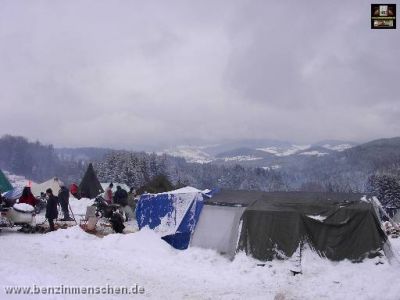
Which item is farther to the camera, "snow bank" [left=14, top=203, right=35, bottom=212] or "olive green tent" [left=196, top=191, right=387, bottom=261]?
"snow bank" [left=14, top=203, right=35, bottom=212]

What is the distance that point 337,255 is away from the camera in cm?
1241

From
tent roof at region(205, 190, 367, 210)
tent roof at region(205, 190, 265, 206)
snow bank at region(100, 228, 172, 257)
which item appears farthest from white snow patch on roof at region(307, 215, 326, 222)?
snow bank at region(100, 228, 172, 257)

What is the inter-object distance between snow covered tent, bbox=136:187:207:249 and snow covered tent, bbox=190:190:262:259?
0.32 m

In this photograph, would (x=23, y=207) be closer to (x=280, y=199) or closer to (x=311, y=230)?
(x=280, y=199)

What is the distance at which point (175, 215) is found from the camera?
50.1 ft

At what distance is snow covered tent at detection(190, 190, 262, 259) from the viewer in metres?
13.9

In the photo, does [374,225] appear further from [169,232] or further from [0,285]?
[0,285]

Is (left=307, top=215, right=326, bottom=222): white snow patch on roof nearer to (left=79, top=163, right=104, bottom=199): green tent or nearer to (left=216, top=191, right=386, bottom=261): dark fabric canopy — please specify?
(left=216, top=191, right=386, bottom=261): dark fabric canopy

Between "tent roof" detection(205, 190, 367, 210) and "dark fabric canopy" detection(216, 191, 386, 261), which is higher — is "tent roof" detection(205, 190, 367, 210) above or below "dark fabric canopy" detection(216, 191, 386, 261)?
above

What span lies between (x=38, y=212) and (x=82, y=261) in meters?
13.7

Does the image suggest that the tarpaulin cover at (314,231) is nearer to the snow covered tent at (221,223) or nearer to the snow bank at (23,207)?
the snow covered tent at (221,223)

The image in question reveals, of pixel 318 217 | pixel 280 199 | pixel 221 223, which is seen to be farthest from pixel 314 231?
pixel 221 223

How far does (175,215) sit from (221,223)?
1869mm

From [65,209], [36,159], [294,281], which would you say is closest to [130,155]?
[65,209]
